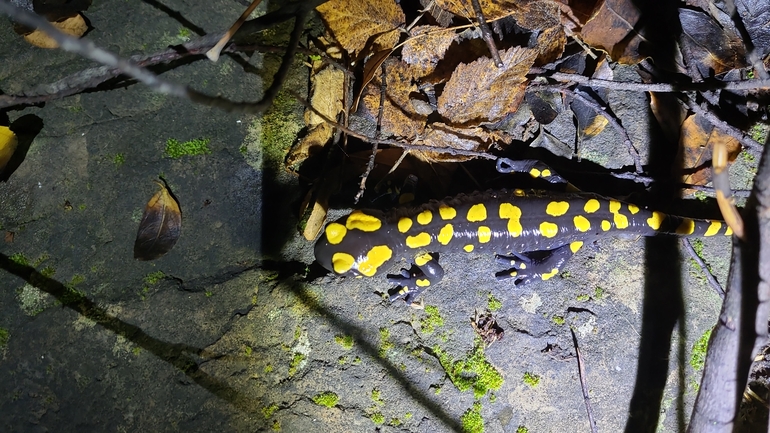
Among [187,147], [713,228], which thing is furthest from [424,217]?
[713,228]

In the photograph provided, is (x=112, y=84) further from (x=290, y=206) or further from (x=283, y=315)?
(x=283, y=315)

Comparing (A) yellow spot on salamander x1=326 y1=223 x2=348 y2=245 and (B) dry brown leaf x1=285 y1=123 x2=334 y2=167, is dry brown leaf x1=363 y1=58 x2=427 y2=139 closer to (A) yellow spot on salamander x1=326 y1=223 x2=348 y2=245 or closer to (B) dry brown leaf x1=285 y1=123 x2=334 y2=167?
(B) dry brown leaf x1=285 y1=123 x2=334 y2=167

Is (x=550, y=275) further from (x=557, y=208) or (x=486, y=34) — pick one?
(x=486, y=34)

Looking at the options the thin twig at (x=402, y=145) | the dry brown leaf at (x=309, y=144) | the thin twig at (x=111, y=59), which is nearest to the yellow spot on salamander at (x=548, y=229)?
the thin twig at (x=402, y=145)

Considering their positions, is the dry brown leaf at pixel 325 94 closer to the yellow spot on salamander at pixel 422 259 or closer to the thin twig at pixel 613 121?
the yellow spot on salamander at pixel 422 259

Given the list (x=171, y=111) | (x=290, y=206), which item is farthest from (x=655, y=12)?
(x=171, y=111)

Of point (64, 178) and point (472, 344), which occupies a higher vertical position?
point (64, 178)
